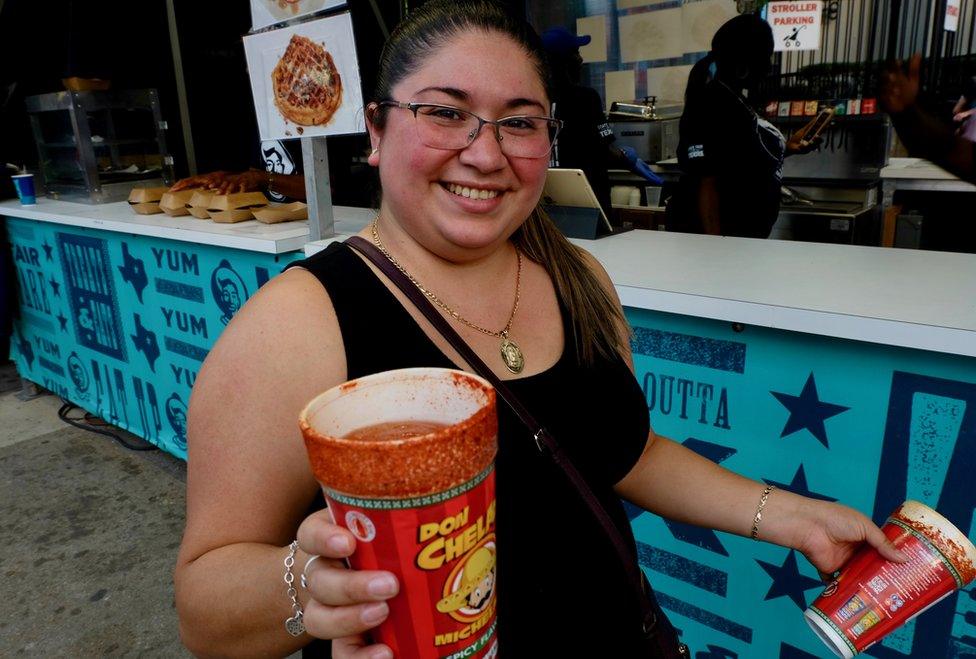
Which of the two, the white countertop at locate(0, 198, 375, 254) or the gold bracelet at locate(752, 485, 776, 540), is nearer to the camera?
the gold bracelet at locate(752, 485, 776, 540)

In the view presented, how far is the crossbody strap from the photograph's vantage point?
1000 millimetres

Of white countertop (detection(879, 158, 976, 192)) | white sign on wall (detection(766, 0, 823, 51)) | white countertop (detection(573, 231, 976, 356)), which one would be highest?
white sign on wall (detection(766, 0, 823, 51))

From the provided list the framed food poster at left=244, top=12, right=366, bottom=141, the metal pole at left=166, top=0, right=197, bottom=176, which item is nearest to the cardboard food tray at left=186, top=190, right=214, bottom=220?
the framed food poster at left=244, top=12, right=366, bottom=141

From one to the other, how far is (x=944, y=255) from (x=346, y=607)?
233 centimetres

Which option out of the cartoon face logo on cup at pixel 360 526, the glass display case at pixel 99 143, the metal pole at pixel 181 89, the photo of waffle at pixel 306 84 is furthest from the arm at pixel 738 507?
the metal pole at pixel 181 89

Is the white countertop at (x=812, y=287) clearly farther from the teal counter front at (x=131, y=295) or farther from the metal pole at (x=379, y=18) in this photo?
the metal pole at (x=379, y=18)

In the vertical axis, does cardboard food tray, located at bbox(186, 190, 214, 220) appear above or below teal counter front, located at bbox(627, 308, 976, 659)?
above

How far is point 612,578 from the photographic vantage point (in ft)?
3.68

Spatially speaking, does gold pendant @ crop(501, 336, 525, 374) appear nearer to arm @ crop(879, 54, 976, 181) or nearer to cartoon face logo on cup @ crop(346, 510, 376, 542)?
cartoon face logo on cup @ crop(346, 510, 376, 542)

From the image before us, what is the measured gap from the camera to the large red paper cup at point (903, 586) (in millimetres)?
927

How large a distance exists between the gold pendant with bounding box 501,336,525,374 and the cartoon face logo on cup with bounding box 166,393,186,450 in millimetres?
2922

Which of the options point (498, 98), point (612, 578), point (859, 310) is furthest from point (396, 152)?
point (859, 310)

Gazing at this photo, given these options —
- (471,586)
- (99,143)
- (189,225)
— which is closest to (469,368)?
(471,586)

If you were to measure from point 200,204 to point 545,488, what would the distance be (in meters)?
2.90
